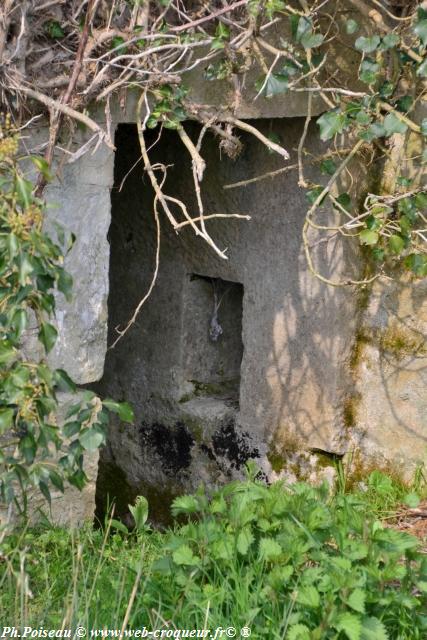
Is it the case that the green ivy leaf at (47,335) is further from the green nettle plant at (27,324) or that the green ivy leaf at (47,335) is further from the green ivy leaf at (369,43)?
the green ivy leaf at (369,43)

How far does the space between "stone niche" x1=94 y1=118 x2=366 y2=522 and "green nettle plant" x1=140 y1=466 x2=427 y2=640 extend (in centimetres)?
132

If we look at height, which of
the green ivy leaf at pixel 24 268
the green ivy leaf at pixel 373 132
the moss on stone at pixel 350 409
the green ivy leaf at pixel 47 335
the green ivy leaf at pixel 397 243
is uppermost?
the green ivy leaf at pixel 373 132

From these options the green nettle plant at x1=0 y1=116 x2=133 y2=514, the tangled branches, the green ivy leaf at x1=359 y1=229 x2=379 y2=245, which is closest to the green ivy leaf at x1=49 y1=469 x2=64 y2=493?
the green nettle plant at x1=0 y1=116 x2=133 y2=514

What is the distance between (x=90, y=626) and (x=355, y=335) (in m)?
1.79

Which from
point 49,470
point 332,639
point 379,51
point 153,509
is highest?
point 379,51

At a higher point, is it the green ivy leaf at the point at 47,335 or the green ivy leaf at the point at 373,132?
the green ivy leaf at the point at 373,132

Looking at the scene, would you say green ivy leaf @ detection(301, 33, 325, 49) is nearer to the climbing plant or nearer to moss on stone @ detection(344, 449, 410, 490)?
the climbing plant

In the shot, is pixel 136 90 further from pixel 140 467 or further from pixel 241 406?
pixel 140 467

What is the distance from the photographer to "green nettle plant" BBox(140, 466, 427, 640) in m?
2.28

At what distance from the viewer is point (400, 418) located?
3758mm

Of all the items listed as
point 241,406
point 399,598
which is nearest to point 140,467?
point 241,406

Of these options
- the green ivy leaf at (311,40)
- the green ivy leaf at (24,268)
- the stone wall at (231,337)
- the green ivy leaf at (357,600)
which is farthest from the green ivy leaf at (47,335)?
the green ivy leaf at (311,40)

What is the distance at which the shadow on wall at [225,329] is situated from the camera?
3854mm

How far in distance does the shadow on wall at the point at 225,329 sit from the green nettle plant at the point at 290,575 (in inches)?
49.4
